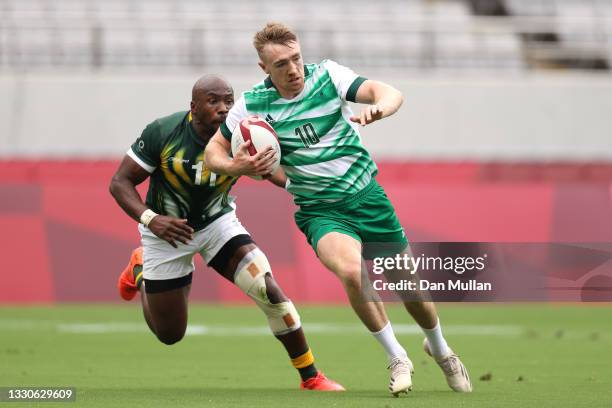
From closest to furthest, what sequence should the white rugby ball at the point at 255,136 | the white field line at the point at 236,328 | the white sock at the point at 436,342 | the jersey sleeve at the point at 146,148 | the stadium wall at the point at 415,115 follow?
the white rugby ball at the point at 255,136 < the white sock at the point at 436,342 < the jersey sleeve at the point at 146,148 < the white field line at the point at 236,328 < the stadium wall at the point at 415,115

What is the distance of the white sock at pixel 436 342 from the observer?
8.31 m

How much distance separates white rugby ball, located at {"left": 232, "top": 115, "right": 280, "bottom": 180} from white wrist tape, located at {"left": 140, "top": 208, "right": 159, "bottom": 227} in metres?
1.03

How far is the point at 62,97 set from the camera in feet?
68.3

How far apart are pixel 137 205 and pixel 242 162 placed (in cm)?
136

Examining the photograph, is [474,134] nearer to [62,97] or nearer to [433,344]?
[62,97]

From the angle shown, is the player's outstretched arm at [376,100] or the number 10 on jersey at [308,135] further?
the number 10 on jersey at [308,135]

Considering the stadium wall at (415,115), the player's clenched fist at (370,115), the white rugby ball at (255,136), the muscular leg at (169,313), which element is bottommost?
the stadium wall at (415,115)

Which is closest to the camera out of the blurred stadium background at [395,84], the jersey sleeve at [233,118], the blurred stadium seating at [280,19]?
the jersey sleeve at [233,118]

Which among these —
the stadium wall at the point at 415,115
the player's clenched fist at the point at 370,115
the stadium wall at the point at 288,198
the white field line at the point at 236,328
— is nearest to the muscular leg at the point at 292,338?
the player's clenched fist at the point at 370,115

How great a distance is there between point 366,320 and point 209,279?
329 inches

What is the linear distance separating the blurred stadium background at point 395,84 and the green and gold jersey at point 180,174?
694cm

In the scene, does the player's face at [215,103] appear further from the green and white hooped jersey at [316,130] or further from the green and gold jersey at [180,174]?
the green and white hooped jersey at [316,130]

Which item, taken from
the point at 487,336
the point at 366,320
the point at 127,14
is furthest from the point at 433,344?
the point at 127,14

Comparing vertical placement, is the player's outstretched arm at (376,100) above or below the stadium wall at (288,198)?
above
